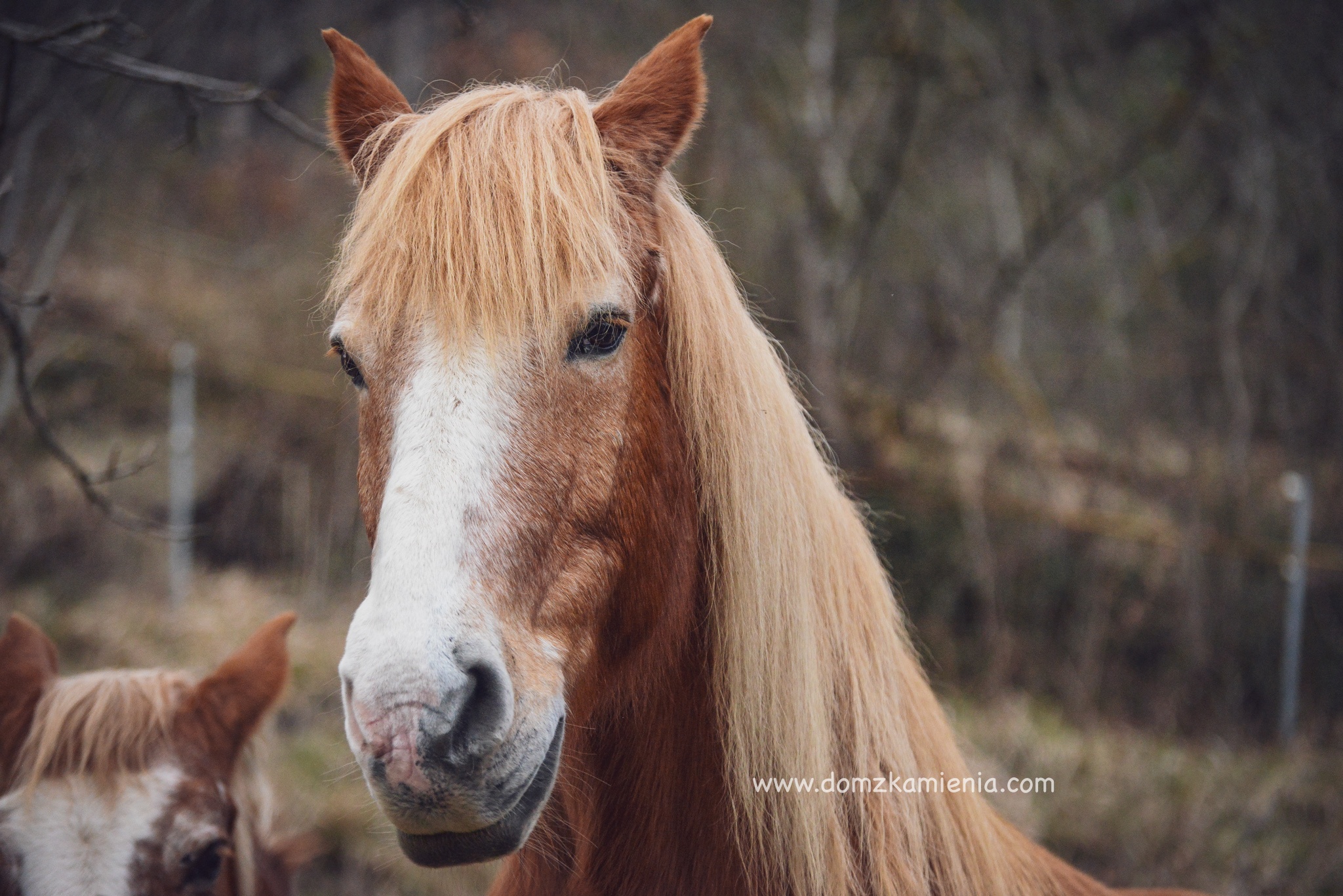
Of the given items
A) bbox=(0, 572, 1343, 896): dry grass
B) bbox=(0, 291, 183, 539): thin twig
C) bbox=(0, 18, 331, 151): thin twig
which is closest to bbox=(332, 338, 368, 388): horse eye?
bbox=(0, 18, 331, 151): thin twig

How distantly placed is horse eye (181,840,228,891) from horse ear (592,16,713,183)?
2.05m

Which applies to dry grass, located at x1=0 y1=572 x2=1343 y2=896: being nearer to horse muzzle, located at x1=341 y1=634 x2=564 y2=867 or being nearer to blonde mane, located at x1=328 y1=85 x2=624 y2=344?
horse muzzle, located at x1=341 y1=634 x2=564 y2=867

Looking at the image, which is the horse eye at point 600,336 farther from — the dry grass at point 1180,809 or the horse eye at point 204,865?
the dry grass at point 1180,809

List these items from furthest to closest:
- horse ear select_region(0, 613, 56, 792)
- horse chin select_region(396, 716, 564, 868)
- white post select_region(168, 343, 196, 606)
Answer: white post select_region(168, 343, 196, 606) → horse ear select_region(0, 613, 56, 792) → horse chin select_region(396, 716, 564, 868)

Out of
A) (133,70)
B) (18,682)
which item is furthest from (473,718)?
(133,70)

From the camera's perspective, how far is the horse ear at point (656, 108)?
172 cm

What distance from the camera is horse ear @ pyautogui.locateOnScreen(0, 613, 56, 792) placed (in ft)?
7.77

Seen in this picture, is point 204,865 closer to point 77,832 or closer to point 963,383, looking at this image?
point 77,832

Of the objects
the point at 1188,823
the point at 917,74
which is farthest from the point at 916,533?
the point at 917,74

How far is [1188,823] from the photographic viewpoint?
199 inches

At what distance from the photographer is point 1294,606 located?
6133 mm

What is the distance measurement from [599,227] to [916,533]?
→ 661cm

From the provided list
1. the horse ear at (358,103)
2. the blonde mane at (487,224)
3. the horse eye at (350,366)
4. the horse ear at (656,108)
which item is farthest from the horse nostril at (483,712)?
the horse ear at (358,103)

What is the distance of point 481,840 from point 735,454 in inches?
31.1
